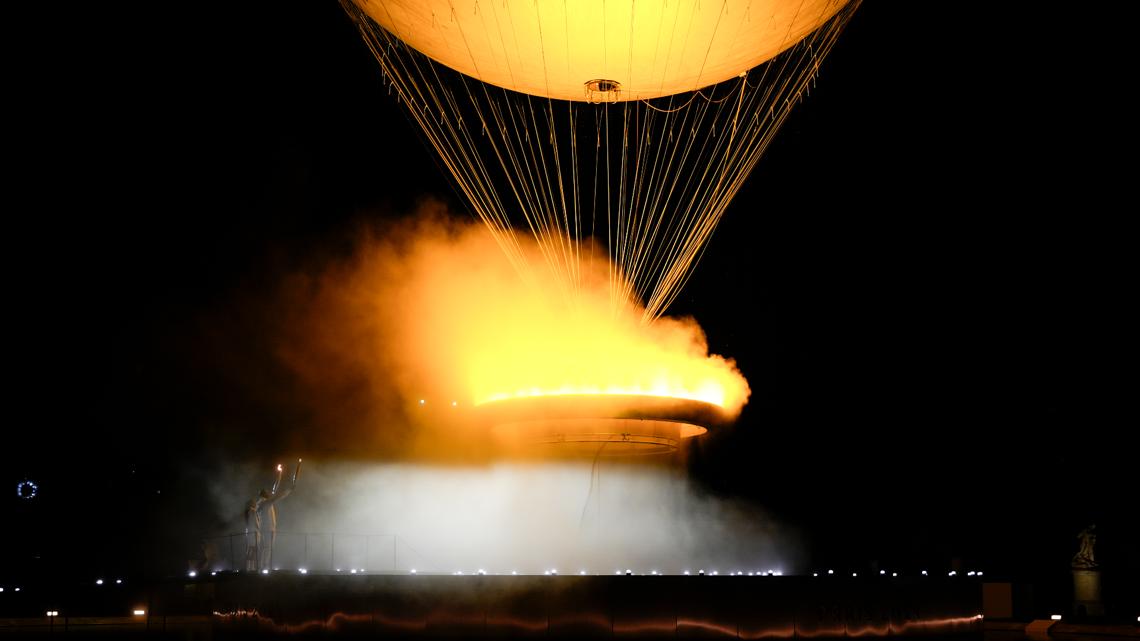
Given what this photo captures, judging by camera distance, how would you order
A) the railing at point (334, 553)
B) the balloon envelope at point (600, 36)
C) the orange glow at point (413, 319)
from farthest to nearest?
1. the orange glow at point (413, 319)
2. the railing at point (334, 553)
3. the balloon envelope at point (600, 36)

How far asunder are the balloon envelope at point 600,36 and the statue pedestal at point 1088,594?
879 inches

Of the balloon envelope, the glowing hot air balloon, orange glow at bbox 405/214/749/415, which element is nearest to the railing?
orange glow at bbox 405/214/749/415

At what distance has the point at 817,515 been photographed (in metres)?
27.6

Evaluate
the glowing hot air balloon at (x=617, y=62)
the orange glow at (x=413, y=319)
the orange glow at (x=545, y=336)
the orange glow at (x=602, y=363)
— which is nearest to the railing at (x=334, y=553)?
the orange glow at (x=413, y=319)

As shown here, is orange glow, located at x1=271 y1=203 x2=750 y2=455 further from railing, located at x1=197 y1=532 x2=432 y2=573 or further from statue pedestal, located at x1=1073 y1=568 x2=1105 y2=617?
statue pedestal, located at x1=1073 y1=568 x2=1105 y2=617

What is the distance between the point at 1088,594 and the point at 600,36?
24.9 metres

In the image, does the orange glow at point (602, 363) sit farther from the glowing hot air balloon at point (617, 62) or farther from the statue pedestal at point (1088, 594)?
the statue pedestal at point (1088, 594)

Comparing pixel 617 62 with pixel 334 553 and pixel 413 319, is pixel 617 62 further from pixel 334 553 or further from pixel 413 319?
pixel 334 553

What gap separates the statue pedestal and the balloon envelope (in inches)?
879

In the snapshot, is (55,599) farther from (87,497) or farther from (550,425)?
(550,425)

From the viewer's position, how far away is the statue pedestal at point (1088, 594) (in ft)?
91.2

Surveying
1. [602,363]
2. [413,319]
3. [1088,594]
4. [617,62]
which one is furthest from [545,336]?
[1088,594]

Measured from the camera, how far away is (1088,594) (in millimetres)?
28031

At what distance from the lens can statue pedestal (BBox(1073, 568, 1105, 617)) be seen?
91.2 feet
